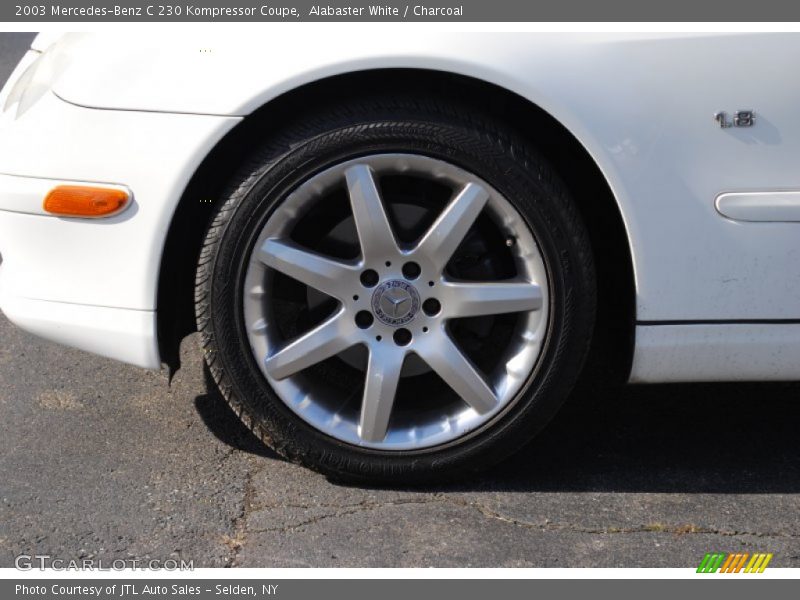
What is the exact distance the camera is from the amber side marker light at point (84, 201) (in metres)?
2.62

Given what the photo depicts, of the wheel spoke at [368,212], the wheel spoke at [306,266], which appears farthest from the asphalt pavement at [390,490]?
the wheel spoke at [368,212]

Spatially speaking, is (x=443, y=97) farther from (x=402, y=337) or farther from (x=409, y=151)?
(x=402, y=337)

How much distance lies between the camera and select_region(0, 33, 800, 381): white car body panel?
252 cm

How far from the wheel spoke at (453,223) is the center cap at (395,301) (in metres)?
0.10

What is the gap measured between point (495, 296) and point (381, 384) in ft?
1.18

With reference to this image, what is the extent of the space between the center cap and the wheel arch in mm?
469

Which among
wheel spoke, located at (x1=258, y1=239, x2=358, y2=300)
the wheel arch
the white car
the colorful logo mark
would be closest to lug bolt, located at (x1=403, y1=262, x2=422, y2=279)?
the white car

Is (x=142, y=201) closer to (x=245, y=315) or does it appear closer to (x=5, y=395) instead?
(x=245, y=315)

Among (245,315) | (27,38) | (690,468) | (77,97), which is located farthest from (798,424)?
(27,38)

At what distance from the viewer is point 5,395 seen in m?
3.37

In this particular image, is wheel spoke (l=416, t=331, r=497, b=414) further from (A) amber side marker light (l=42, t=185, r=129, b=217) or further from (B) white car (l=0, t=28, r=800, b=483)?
(A) amber side marker light (l=42, t=185, r=129, b=217)

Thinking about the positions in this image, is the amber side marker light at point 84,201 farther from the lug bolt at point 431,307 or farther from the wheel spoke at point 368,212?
the lug bolt at point 431,307

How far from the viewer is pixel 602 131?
2.54 m

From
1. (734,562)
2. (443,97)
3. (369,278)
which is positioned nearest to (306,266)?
(369,278)
